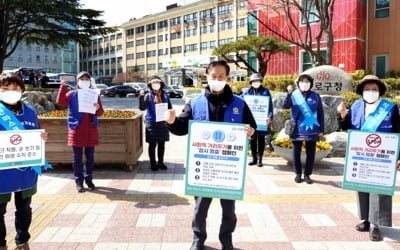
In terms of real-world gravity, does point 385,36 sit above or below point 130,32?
below

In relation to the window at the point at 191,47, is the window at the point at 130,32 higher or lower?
higher

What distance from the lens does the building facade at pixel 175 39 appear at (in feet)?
200

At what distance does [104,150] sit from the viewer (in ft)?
26.5

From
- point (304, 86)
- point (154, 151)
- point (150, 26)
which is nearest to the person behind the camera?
point (304, 86)

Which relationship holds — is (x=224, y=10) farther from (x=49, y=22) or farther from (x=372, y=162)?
(x=372, y=162)

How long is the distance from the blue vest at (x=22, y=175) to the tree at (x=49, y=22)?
73.1 ft

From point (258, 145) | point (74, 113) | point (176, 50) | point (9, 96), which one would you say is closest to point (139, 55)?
point (176, 50)

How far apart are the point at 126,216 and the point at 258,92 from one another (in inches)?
168

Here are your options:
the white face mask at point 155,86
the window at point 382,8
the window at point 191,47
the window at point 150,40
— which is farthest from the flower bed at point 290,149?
the window at point 150,40

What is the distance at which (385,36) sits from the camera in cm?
2803

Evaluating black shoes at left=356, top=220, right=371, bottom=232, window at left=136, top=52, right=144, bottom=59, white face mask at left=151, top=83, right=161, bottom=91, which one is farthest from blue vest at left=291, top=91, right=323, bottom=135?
window at left=136, top=52, right=144, bottom=59

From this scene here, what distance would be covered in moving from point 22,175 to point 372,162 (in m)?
3.58

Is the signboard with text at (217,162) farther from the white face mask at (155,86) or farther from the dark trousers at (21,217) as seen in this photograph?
the white face mask at (155,86)

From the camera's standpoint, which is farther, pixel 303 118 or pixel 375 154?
pixel 303 118
